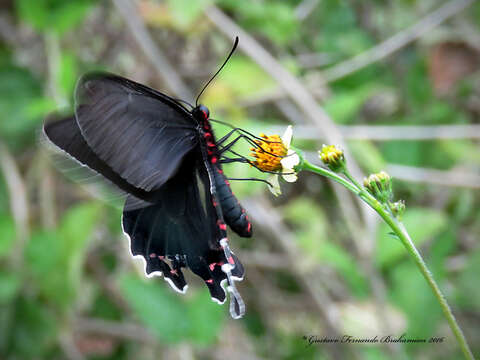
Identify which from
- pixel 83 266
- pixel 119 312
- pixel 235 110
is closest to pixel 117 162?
pixel 235 110

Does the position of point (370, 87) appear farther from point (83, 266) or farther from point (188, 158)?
point (83, 266)

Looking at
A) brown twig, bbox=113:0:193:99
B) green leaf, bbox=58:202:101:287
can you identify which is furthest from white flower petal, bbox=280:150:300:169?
green leaf, bbox=58:202:101:287

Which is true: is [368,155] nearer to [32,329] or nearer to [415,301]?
[415,301]

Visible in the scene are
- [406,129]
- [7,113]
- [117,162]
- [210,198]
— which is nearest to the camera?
[117,162]

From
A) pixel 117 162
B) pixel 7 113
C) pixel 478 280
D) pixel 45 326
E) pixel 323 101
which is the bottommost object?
pixel 45 326

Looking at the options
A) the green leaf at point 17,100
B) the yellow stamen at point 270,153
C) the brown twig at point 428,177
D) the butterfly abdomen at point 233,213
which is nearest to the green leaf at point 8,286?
the green leaf at point 17,100

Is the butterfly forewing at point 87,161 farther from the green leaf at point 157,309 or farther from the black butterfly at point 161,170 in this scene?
the green leaf at point 157,309

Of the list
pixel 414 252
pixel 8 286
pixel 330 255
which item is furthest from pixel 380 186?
pixel 8 286
